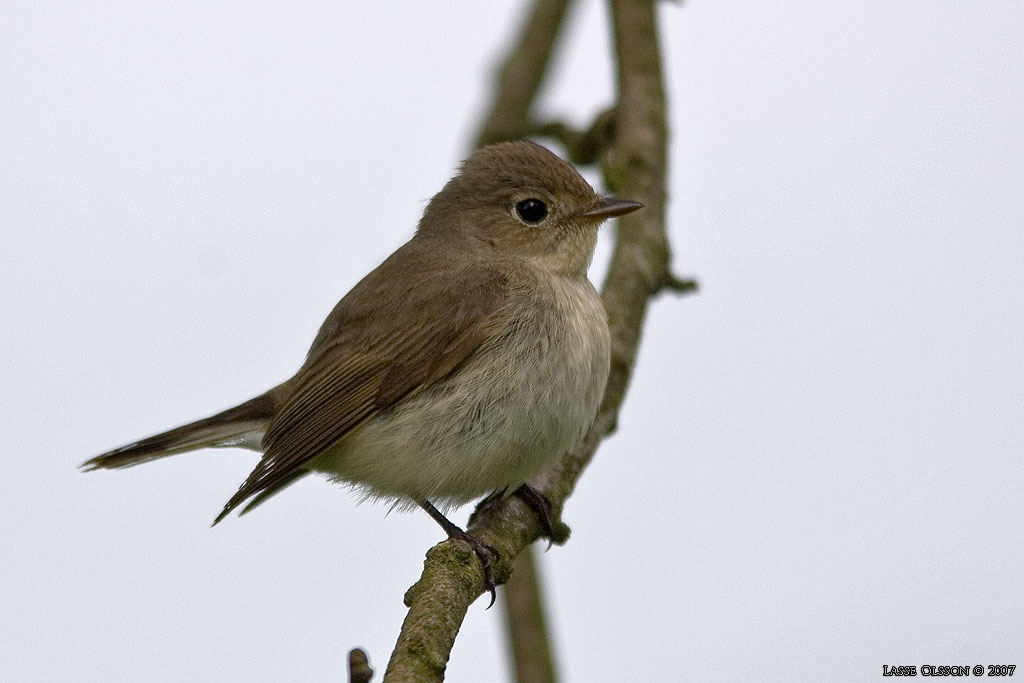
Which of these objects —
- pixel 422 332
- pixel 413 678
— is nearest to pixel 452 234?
pixel 422 332

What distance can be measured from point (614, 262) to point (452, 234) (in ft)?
2.52

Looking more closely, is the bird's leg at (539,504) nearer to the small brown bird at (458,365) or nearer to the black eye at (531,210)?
the small brown bird at (458,365)

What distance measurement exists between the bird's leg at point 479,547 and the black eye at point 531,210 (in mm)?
1392

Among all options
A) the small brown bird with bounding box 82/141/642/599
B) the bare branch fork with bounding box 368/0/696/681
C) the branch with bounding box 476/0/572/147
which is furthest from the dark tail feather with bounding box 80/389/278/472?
the branch with bounding box 476/0/572/147

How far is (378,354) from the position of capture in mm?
5023

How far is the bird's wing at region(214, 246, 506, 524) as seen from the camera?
190 inches

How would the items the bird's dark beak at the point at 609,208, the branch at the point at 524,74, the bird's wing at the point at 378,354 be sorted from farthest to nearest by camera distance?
the branch at the point at 524,74 < the bird's dark beak at the point at 609,208 < the bird's wing at the point at 378,354

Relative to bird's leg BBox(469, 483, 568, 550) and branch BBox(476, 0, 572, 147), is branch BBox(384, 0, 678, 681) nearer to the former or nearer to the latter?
bird's leg BBox(469, 483, 568, 550)

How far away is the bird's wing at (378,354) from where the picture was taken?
484cm

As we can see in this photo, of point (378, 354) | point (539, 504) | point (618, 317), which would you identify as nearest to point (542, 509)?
point (539, 504)

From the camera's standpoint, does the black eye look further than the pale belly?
Yes

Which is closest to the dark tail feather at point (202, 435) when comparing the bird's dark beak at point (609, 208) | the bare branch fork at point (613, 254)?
the bare branch fork at point (613, 254)

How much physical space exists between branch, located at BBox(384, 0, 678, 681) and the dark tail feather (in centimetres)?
128

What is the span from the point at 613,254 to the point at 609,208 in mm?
374
